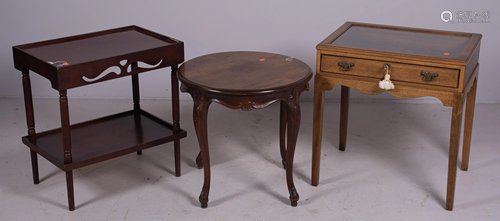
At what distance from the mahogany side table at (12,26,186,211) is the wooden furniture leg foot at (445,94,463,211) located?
152cm

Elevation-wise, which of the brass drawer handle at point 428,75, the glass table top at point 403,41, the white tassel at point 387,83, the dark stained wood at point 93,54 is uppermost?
the glass table top at point 403,41

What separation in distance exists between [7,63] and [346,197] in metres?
3.22

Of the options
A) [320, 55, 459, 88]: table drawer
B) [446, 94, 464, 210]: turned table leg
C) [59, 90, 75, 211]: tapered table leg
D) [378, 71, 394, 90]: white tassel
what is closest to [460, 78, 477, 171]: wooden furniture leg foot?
[446, 94, 464, 210]: turned table leg

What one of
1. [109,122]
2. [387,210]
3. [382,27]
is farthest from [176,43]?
[387,210]

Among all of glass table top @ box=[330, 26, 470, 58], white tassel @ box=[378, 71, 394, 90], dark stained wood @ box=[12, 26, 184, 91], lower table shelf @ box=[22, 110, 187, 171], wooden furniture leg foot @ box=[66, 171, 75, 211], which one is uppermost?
glass table top @ box=[330, 26, 470, 58]

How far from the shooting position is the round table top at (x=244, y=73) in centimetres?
273

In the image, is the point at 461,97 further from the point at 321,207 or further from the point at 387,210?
the point at 321,207

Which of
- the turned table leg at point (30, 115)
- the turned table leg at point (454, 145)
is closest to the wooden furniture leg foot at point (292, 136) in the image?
the turned table leg at point (454, 145)

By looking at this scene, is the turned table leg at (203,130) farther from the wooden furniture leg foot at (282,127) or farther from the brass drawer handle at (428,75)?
the brass drawer handle at (428,75)

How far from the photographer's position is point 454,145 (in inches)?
113

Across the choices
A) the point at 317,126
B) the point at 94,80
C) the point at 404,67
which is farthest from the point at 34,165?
the point at 404,67

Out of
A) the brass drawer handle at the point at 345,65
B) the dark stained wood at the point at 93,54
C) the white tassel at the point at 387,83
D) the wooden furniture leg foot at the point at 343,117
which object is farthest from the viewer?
the wooden furniture leg foot at the point at 343,117

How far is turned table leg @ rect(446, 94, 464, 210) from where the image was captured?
2.74 meters

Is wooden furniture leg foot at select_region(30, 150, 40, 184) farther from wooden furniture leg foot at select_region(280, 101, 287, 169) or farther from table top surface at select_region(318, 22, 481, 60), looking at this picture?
table top surface at select_region(318, 22, 481, 60)
